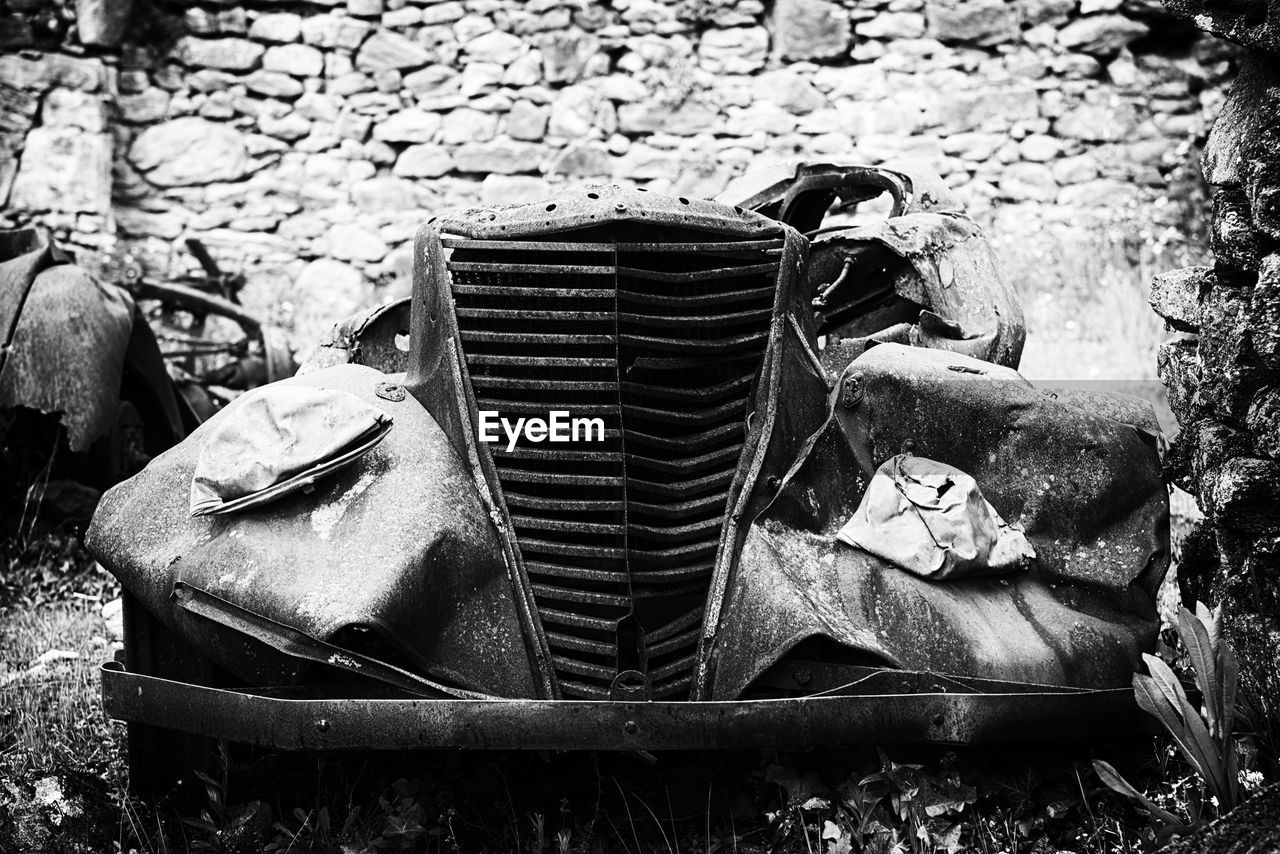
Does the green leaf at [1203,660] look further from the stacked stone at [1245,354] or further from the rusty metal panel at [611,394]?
the rusty metal panel at [611,394]

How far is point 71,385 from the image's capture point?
619 cm

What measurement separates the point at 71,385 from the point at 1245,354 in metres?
4.93

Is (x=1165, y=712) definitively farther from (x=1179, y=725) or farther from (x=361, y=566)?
(x=361, y=566)

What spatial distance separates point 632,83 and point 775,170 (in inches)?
256

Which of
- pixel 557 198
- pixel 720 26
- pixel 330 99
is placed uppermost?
pixel 557 198

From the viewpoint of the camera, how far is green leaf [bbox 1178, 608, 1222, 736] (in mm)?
A: 3014

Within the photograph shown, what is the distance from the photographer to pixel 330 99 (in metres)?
11.9

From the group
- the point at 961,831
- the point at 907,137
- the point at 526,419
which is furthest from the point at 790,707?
the point at 907,137

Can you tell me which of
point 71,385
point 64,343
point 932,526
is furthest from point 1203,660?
point 64,343

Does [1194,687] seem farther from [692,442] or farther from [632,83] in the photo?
[632,83]

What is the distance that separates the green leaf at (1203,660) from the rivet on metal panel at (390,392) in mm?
1883

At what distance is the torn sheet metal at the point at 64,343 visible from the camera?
20.2 feet

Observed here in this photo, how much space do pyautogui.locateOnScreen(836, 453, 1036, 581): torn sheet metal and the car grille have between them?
35 cm

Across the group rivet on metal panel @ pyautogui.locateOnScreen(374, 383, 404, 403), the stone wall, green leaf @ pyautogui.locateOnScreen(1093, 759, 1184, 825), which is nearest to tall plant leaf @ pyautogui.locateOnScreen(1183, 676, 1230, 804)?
green leaf @ pyautogui.locateOnScreen(1093, 759, 1184, 825)
